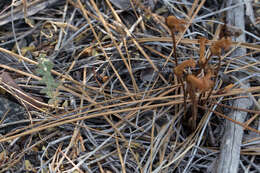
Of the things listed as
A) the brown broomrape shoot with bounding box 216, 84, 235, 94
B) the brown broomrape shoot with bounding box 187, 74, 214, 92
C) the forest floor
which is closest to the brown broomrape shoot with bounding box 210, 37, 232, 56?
the forest floor

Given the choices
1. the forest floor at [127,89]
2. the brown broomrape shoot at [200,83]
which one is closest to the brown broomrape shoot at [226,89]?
the forest floor at [127,89]

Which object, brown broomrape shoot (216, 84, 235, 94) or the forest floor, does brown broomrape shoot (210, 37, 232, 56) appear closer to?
the forest floor

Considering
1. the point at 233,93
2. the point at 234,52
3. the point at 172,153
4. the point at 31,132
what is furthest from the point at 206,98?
the point at 31,132

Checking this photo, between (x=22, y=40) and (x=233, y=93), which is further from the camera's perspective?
(x=22, y=40)

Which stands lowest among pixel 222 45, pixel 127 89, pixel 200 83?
pixel 127 89

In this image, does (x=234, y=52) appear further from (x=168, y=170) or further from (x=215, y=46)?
(x=168, y=170)

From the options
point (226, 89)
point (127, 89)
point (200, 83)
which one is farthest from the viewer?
point (127, 89)

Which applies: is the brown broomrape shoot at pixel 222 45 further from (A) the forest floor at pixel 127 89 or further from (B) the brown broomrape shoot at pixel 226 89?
(B) the brown broomrape shoot at pixel 226 89

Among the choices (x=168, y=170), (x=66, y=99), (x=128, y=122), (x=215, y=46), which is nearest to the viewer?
(x=215, y=46)

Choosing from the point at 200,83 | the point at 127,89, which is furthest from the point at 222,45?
the point at 127,89

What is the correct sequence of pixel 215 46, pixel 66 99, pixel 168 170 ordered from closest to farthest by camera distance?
pixel 215 46
pixel 168 170
pixel 66 99

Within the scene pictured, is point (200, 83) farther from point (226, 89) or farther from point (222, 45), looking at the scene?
Answer: point (226, 89)
